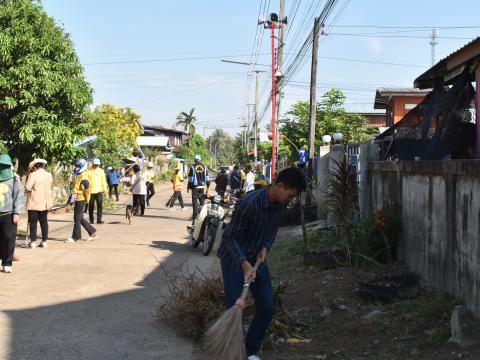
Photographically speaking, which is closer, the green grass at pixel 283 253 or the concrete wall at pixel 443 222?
the concrete wall at pixel 443 222

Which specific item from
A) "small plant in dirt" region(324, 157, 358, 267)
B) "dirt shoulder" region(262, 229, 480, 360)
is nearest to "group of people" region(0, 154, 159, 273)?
"dirt shoulder" region(262, 229, 480, 360)

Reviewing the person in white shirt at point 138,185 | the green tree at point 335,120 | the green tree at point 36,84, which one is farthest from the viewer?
the green tree at point 335,120

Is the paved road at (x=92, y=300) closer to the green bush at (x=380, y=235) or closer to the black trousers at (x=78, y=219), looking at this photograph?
the black trousers at (x=78, y=219)

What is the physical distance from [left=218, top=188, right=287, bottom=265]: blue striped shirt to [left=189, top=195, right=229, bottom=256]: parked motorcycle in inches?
245

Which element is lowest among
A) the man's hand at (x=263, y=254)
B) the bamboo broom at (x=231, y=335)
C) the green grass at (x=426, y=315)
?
the green grass at (x=426, y=315)

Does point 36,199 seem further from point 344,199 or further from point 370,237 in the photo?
point 370,237

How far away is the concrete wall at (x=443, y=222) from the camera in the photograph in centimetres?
552

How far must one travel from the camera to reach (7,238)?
8.99 meters

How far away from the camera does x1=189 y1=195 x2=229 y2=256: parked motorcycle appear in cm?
1100

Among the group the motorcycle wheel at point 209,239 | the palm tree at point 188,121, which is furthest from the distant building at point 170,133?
the motorcycle wheel at point 209,239

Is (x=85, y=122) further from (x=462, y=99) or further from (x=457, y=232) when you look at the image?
(x=457, y=232)

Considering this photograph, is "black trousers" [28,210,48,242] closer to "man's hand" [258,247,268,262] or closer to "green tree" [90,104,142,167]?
"man's hand" [258,247,268,262]

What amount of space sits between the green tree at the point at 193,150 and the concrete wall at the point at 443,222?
7341 cm

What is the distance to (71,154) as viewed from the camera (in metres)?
15.6
